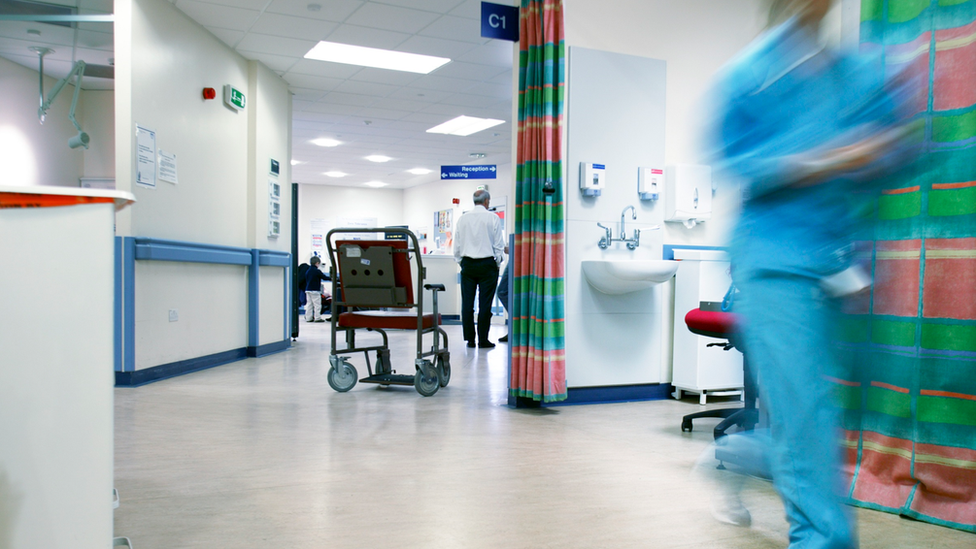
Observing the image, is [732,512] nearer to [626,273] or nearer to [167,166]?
[626,273]

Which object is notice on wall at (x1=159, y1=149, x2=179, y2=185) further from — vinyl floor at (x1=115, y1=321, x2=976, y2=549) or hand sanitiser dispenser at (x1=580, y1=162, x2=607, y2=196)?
hand sanitiser dispenser at (x1=580, y1=162, x2=607, y2=196)

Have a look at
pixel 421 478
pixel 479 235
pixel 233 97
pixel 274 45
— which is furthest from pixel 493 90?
pixel 421 478

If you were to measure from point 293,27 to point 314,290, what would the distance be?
20.6ft

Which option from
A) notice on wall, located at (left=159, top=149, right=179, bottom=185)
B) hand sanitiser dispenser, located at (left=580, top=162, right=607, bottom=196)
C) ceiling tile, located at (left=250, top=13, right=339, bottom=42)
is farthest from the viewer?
ceiling tile, located at (left=250, top=13, right=339, bottom=42)

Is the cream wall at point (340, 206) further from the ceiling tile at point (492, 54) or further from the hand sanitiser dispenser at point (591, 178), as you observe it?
the hand sanitiser dispenser at point (591, 178)

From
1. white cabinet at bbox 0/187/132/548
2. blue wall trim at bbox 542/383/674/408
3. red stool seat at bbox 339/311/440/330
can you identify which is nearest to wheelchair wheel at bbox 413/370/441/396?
red stool seat at bbox 339/311/440/330

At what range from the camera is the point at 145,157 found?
4.62 m

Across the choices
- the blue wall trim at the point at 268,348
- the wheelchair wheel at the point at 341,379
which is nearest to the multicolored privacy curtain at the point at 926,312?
the wheelchair wheel at the point at 341,379

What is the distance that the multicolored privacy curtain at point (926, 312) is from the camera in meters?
1.85

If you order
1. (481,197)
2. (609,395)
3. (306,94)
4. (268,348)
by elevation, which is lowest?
(268,348)

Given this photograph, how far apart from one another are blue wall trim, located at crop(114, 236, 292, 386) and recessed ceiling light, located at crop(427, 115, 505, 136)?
3.80m

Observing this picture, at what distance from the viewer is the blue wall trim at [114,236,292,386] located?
435 cm

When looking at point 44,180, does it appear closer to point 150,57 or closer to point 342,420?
point 150,57

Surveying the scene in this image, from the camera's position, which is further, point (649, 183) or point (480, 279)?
point (480, 279)
